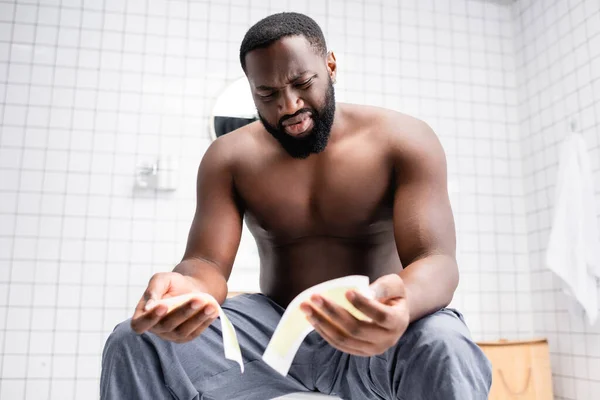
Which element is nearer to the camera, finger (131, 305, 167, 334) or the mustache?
finger (131, 305, 167, 334)

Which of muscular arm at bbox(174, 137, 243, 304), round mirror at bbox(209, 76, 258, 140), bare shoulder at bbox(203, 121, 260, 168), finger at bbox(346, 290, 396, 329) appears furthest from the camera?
round mirror at bbox(209, 76, 258, 140)

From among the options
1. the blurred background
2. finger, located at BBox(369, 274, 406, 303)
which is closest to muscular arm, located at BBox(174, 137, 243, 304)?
finger, located at BBox(369, 274, 406, 303)

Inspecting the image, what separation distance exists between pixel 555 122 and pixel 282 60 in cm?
150

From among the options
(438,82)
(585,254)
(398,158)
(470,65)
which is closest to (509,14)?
(470,65)

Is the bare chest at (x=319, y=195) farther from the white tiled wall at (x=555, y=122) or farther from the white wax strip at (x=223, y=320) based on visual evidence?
the white tiled wall at (x=555, y=122)

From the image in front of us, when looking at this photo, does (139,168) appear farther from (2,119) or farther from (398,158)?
(398,158)

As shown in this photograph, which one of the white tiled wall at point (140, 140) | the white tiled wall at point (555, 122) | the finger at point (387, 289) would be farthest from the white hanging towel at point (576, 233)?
the finger at point (387, 289)

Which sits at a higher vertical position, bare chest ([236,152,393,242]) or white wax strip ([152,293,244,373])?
bare chest ([236,152,393,242])

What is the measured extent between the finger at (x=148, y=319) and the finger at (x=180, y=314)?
10 millimetres

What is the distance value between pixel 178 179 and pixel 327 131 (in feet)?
3.53

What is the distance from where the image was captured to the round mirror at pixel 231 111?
1.99 metres

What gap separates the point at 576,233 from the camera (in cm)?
178

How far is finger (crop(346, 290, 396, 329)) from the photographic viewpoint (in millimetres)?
575

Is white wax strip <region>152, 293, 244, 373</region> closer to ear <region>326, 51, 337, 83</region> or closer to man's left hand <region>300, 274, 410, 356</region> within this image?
man's left hand <region>300, 274, 410, 356</region>
